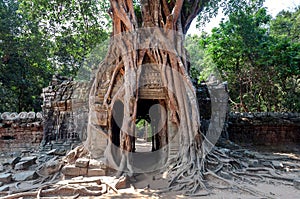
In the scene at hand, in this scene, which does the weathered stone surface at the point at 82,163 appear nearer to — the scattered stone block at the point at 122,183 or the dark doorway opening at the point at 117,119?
the scattered stone block at the point at 122,183

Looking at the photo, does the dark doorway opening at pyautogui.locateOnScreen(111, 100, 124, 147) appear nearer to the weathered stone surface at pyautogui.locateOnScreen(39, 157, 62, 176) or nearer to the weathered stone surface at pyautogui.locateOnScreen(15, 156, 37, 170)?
the weathered stone surface at pyautogui.locateOnScreen(39, 157, 62, 176)

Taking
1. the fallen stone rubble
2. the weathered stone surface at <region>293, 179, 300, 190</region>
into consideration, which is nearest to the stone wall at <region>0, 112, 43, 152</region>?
the fallen stone rubble

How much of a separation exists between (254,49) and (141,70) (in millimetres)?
5791

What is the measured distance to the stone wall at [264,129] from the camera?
8.81 metres

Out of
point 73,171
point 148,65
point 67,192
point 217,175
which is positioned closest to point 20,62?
point 148,65

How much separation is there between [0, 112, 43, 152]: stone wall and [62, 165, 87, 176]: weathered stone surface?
3.92 metres

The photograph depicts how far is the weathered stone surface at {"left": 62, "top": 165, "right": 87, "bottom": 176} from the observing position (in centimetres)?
474

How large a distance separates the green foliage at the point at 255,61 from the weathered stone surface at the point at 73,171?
7.23 m

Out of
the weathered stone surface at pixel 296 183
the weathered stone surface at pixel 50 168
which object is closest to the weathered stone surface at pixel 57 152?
the weathered stone surface at pixel 50 168

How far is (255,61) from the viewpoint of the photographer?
9469 millimetres

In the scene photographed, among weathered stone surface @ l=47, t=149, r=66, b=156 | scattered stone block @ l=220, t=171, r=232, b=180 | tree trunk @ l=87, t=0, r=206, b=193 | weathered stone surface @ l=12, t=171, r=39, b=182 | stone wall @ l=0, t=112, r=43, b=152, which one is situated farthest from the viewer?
stone wall @ l=0, t=112, r=43, b=152

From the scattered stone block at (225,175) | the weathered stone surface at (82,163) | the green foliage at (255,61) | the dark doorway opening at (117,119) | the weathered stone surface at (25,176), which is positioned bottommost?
the weathered stone surface at (25,176)

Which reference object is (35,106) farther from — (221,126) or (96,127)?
(221,126)

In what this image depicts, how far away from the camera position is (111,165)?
488cm
